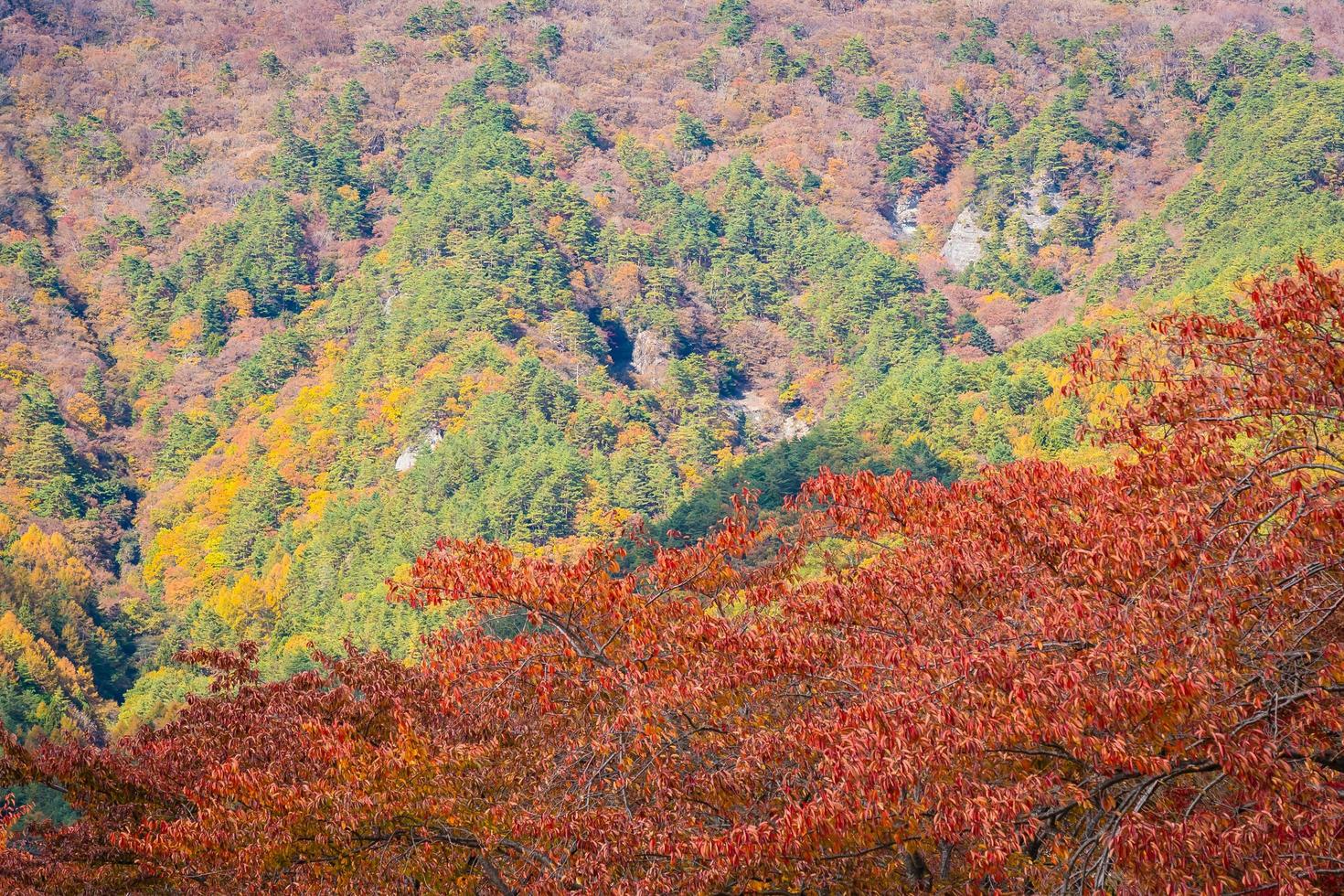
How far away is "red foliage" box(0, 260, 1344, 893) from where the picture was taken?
698 centimetres

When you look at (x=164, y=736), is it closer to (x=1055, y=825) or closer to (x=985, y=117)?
(x=1055, y=825)


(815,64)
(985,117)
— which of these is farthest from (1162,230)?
(815,64)

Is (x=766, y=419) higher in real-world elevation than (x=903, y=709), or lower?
lower

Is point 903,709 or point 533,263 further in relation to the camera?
point 533,263

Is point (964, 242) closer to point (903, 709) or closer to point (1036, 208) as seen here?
point (1036, 208)

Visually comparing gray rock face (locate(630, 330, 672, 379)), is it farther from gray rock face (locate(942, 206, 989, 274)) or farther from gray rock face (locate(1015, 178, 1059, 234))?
gray rock face (locate(1015, 178, 1059, 234))

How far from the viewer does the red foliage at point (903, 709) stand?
6.98m

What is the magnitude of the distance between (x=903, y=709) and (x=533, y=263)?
3795 inches

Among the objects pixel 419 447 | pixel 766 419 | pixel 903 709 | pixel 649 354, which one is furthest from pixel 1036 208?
pixel 903 709

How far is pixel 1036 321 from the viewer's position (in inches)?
3984

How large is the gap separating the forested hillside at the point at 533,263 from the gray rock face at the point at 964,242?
19.9 inches

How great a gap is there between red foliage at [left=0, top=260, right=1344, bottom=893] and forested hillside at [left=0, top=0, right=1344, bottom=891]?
25467 mm

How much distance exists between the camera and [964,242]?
11675 centimetres

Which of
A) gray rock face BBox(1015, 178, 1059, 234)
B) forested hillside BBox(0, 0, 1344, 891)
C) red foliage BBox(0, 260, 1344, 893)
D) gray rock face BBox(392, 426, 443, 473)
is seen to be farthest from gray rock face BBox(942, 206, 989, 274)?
red foliage BBox(0, 260, 1344, 893)
